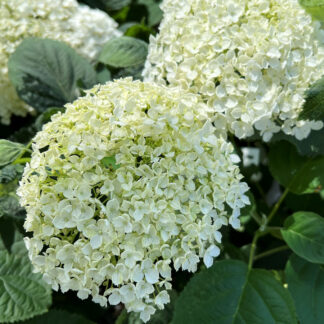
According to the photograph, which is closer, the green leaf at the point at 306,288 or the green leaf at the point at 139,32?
the green leaf at the point at 306,288

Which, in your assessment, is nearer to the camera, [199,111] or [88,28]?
[199,111]

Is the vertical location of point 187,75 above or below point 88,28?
above

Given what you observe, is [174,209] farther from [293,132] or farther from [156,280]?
[293,132]

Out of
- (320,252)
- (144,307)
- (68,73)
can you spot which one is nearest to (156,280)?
(144,307)

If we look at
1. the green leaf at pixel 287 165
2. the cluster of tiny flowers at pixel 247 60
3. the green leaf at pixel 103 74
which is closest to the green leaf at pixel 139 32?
the green leaf at pixel 103 74

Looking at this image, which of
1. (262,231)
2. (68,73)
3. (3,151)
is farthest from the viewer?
(68,73)

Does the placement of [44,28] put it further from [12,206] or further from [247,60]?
[247,60]

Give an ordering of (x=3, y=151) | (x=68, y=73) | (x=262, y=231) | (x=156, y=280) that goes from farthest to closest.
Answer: (x=68, y=73), (x=262, y=231), (x=3, y=151), (x=156, y=280)

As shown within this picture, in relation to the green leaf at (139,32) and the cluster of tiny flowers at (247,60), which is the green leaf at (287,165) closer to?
the cluster of tiny flowers at (247,60)
